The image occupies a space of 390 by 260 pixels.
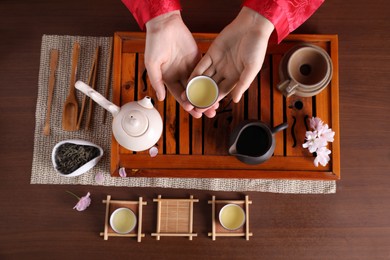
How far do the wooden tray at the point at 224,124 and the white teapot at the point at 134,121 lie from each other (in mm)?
Answer: 87

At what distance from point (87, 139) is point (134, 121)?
1.07ft

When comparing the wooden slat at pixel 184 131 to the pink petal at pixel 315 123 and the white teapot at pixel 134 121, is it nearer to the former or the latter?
the white teapot at pixel 134 121

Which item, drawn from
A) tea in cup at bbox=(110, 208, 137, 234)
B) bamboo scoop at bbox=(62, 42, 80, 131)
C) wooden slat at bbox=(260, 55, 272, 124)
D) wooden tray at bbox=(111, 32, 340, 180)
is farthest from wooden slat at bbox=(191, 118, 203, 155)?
bamboo scoop at bbox=(62, 42, 80, 131)

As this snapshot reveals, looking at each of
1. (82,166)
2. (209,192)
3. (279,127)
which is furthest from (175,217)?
(279,127)

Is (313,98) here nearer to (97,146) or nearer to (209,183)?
(209,183)

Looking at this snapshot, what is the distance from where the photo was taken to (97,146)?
1.21m

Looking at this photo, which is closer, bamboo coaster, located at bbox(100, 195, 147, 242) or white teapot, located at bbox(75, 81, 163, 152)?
white teapot, located at bbox(75, 81, 163, 152)

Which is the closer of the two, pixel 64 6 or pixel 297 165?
pixel 297 165

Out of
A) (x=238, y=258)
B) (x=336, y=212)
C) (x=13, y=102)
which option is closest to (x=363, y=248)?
(x=336, y=212)

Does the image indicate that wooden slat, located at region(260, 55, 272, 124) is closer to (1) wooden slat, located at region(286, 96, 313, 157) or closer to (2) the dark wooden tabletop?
(1) wooden slat, located at region(286, 96, 313, 157)

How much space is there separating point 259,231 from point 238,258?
0.39 feet

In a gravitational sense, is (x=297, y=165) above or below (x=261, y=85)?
below

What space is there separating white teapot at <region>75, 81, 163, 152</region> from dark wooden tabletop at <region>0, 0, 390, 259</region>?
25cm

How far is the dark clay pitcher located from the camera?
109 cm
